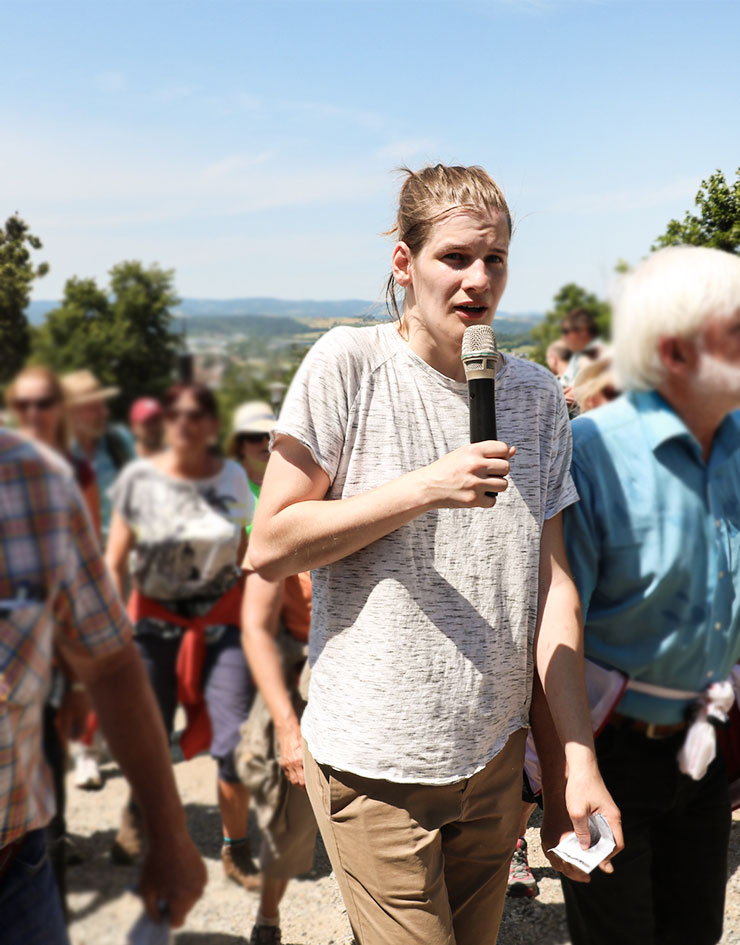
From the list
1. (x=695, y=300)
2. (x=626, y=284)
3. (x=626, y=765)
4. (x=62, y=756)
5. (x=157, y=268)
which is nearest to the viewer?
(x=62, y=756)

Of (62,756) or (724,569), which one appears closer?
(62,756)

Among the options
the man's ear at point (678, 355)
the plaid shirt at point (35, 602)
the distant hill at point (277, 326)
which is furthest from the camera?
the man's ear at point (678, 355)

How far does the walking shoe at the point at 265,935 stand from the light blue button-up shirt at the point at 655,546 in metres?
0.86

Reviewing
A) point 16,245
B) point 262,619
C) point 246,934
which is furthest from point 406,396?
point 246,934

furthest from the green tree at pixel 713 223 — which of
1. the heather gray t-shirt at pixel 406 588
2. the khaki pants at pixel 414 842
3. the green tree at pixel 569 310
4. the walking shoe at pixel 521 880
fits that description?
the walking shoe at pixel 521 880

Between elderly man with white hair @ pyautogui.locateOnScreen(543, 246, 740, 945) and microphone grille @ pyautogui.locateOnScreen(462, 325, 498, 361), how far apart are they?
347 millimetres

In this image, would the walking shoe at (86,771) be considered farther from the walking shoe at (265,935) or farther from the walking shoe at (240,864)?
the walking shoe at (265,935)

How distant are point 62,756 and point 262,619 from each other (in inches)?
21.4

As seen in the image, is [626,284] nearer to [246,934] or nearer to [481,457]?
[481,457]

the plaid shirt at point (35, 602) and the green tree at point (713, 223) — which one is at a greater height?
the green tree at point (713, 223)

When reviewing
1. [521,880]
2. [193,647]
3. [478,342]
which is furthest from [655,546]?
[521,880]

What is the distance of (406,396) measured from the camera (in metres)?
1.64

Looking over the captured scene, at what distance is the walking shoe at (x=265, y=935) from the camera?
183cm

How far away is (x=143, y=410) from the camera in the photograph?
1.17m
